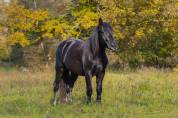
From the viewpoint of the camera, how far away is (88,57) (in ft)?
35.9

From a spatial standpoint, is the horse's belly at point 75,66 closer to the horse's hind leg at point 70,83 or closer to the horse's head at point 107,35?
the horse's hind leg at point 70,83

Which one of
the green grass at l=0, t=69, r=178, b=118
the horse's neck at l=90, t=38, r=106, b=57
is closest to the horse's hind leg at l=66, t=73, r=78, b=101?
the green grass at l=0, t=69, r=178, b=118

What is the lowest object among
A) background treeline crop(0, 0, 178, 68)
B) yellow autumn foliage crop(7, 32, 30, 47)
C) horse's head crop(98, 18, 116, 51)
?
yellow autumn foliage crop(7, 32, 30, 47)

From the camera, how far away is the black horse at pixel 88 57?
10.7 meters

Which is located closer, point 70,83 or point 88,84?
point 88,84

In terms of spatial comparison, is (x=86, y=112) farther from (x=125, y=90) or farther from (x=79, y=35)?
(x=79, y=35)

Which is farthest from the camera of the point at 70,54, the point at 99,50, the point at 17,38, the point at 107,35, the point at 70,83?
the point at 17,38

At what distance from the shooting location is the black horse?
1073 cm

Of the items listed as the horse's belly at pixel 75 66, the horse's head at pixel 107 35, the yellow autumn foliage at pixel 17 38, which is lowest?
the yellow autumn foliage at pixel 17 38

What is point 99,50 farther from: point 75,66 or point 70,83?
point 70,83

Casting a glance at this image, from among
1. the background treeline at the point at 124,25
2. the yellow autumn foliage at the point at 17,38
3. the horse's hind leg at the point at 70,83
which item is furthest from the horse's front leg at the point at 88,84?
the yellow autumn foliage at the point at 17,38

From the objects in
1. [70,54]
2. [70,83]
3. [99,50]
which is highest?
[99,50]

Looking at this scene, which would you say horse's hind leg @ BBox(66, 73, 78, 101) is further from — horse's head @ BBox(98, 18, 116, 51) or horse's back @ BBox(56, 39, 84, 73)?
horse's head @ BBox(98, 18, 116, 51)

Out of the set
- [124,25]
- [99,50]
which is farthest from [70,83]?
[124,25]
